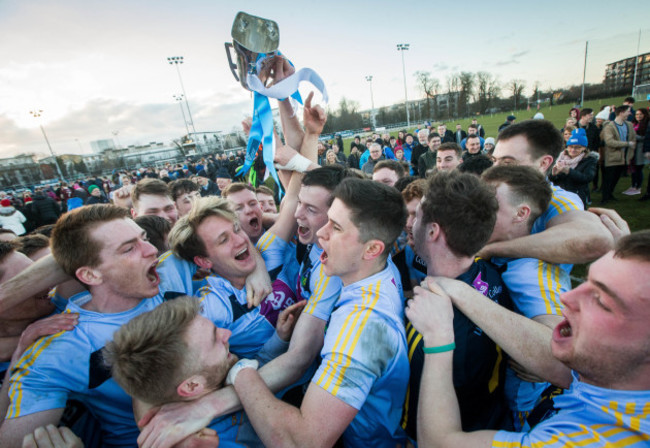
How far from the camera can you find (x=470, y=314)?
157 cm

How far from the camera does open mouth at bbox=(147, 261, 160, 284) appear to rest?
2206 millimetres

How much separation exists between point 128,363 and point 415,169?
439 inches

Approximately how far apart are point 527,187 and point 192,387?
2.53 meters

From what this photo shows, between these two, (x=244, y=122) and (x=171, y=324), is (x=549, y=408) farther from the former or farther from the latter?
(x=244, y=122)

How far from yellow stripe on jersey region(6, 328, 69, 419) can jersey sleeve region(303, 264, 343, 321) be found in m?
1.58

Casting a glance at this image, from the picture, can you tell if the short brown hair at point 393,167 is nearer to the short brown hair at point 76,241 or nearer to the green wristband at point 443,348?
the green wristband at point 443,348

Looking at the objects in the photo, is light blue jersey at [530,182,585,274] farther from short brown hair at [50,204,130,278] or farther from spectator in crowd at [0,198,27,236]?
spectator in crowd at [0,198,27,236]

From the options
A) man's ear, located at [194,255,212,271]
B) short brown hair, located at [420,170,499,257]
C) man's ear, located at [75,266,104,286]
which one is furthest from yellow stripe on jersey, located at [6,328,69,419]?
short brown hair, located at [420,170,499,257]

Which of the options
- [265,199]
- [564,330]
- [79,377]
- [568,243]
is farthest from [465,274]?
[265,199]

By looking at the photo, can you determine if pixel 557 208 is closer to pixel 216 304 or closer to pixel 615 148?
pixel 216 304

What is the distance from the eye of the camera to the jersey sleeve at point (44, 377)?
5.09 feet

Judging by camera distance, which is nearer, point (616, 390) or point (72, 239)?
point (616, 390)

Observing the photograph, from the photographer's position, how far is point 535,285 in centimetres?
181

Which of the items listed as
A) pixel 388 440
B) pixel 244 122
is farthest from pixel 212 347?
pixel 244 122
